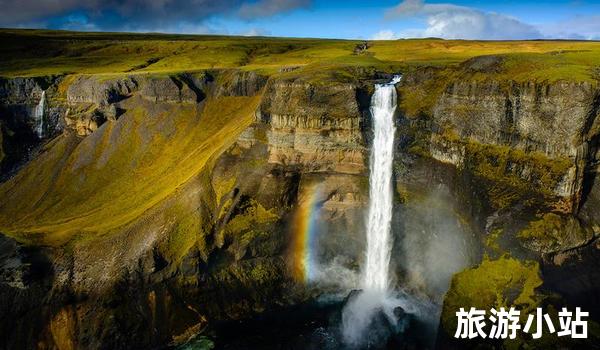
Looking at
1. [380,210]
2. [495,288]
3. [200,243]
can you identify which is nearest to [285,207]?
[200,243]

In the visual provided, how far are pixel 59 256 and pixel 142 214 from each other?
1040cm

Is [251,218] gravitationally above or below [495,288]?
above

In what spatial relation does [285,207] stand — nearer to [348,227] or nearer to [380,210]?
[348,227]

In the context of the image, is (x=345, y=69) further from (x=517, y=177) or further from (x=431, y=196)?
(x=517, y=177)

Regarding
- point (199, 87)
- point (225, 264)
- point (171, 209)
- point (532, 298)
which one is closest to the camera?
point (532, 298)

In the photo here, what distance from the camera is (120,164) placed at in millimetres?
89125

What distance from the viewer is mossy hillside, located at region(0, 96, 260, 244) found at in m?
74.1

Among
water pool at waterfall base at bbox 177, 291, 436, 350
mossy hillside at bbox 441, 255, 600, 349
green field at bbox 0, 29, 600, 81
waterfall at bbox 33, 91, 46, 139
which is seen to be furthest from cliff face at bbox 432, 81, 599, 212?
waterfall at bbox 33, 91, 46, 139

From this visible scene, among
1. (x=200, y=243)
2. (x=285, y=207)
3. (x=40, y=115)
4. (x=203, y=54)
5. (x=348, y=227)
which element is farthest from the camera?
(x=203, y=54)

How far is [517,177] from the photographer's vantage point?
42.2m

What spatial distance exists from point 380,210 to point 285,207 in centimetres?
1091

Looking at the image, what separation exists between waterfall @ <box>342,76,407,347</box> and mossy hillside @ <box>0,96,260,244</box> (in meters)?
25.6

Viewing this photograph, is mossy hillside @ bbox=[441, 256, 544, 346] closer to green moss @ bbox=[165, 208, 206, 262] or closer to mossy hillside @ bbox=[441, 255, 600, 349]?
mossy hillside @ bbox=[441, 255, 600, 349]

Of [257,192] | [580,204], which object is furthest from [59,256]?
[580,204]
